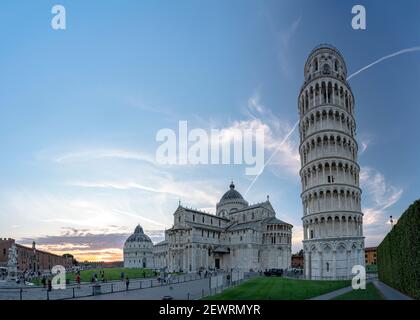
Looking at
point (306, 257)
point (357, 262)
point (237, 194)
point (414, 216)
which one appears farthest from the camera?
point (237, 194)

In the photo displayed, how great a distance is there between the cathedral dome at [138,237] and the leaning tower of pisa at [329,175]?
4639 inches

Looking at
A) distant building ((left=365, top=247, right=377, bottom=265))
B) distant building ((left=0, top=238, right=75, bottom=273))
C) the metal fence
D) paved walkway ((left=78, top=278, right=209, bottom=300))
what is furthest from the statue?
distant building ((left=365, top=247, right=377, bottom=265))

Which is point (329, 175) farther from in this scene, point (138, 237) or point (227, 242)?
point (138, 237)

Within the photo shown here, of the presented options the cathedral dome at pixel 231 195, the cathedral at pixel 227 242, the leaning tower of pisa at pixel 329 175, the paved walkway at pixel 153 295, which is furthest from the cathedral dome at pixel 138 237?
the paved walkway at pixel 153 295

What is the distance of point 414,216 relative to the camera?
74.6 feet

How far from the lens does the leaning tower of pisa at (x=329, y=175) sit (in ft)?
169

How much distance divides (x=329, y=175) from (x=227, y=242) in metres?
50.8

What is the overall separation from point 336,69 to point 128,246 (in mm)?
130233

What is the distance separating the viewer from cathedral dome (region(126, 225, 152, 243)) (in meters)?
160

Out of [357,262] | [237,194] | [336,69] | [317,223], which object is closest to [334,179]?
[317,223]

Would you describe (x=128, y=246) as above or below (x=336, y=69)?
below

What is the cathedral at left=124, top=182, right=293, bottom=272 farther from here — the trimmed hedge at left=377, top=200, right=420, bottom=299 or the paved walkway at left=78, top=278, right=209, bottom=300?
the trimmed hedge at left=377, top=200, right=420, bottom=299

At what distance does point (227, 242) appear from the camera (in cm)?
9731

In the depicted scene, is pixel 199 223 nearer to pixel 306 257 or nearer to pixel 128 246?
pixel 306 257
